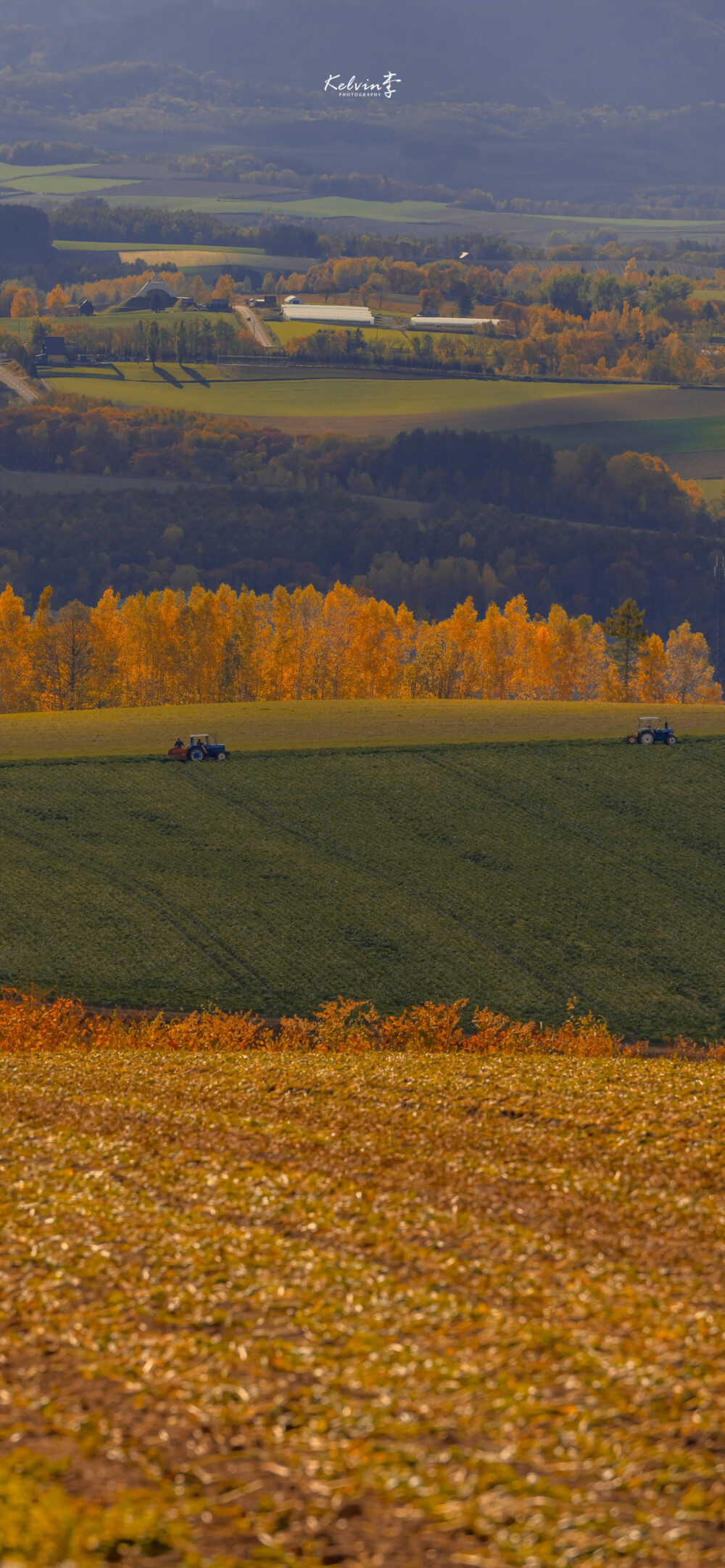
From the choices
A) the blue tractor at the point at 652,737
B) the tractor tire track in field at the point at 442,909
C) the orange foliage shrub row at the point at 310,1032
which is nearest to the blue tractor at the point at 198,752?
the tractor tire track in field at the point at 442,909

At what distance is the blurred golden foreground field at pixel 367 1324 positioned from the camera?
667 inches

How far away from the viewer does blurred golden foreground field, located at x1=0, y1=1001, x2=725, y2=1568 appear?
16938 millimetres

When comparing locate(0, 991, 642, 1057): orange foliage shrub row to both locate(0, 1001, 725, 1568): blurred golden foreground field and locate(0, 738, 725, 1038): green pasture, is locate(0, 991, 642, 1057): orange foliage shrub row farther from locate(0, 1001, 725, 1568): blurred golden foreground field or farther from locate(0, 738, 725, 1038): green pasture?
locate(0, 1001, 725, 1568): blurred golden foreground field

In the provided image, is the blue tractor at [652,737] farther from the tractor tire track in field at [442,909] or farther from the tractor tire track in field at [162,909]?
the tractor tire track in field at [162,909]

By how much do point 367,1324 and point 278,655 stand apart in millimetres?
132050

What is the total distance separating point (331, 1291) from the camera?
891 inches

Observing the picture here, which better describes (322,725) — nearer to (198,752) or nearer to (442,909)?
(198,752)

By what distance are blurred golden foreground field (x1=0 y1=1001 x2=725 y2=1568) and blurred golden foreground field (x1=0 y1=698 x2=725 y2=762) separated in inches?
1963

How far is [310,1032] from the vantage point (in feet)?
177

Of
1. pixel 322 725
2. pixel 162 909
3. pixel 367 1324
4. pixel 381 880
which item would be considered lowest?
pixel 367 1324

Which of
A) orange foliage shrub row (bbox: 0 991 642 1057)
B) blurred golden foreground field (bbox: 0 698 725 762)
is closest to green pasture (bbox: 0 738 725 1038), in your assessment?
orange foliage shrub row (bbox: 0 991 642 1057)

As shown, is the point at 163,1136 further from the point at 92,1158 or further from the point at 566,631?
the point at 566,631

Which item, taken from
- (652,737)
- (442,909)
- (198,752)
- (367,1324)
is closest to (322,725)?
(198,752)

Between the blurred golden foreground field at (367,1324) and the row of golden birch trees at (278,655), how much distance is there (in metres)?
112
